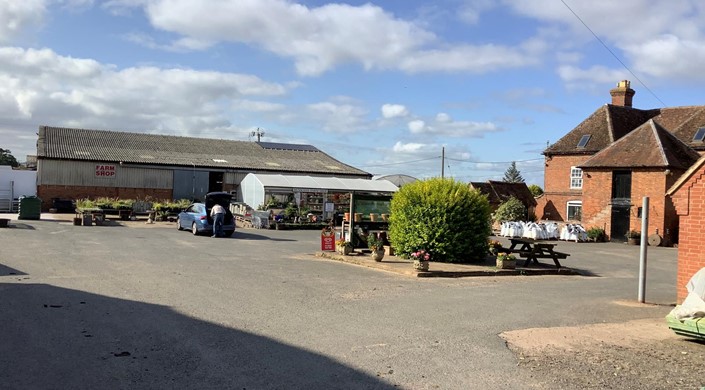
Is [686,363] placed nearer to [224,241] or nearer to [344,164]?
[224,241]

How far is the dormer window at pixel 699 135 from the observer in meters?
39.2

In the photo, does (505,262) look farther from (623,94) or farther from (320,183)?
(623,94)

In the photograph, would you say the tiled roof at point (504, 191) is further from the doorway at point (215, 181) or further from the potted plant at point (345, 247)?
the potted plant at point (345, 247)

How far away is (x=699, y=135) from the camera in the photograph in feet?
130

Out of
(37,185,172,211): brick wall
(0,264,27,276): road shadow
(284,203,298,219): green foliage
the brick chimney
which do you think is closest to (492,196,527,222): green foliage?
the brick chimney

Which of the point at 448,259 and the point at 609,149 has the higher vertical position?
the point at 609,149

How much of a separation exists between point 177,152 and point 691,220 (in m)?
50.2

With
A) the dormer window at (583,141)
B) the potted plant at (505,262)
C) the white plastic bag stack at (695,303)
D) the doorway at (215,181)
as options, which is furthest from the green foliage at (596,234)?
the doorway at (215,181)

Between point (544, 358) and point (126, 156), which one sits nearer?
point (544, 358)

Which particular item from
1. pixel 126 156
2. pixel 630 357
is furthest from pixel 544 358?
pixel 126 156

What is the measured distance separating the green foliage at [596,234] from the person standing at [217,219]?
22837 millimetres

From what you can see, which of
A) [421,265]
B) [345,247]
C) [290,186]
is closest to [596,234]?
[290,186]

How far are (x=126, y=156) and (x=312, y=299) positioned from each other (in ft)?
144

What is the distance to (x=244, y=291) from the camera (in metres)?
11.3
